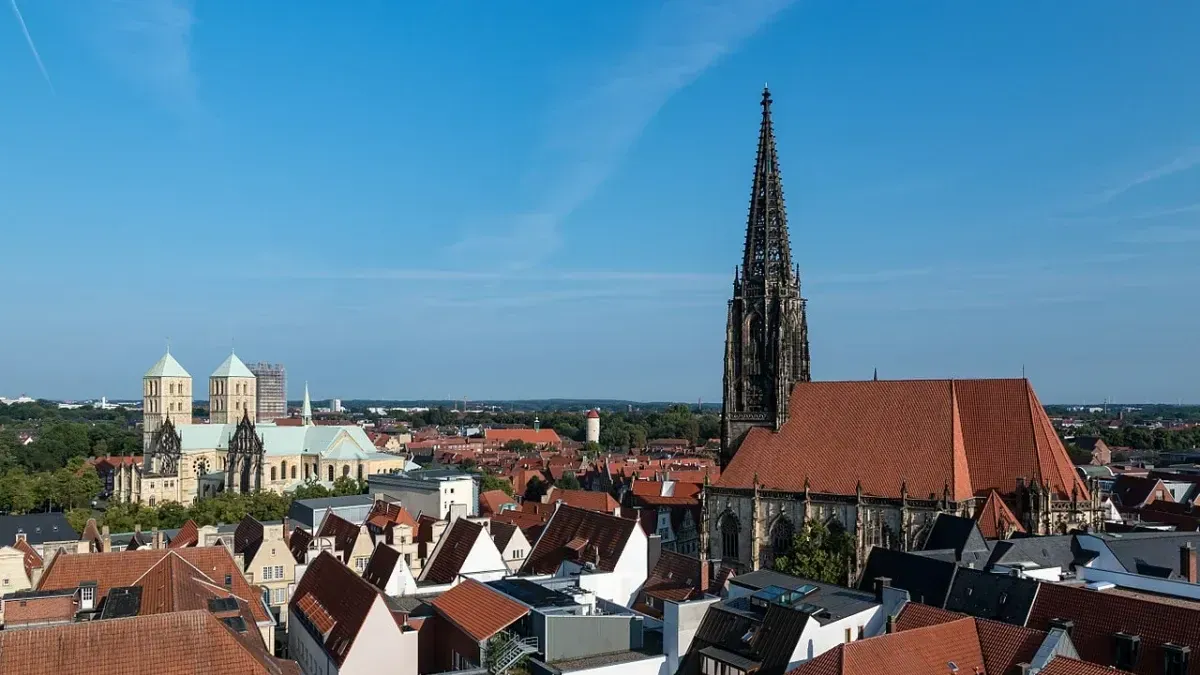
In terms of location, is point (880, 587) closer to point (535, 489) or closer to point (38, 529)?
point (38, 529)

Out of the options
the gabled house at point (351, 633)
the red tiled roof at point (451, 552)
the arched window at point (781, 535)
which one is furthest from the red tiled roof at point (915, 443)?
the gabled house at point (351, 633)

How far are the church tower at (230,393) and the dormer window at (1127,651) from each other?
135 metres

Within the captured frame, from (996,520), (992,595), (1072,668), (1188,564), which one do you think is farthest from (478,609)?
(1188,564)

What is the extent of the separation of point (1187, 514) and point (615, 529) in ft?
177

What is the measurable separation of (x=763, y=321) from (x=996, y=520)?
20.8m

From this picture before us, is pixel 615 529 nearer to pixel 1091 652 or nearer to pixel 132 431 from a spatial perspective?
pixel 1091 652

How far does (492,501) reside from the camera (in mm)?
89438

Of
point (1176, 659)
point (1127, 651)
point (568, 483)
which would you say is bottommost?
point (568, 483)

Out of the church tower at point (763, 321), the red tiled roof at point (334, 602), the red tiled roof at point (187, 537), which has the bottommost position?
the red tiled roof at point (187, 537)

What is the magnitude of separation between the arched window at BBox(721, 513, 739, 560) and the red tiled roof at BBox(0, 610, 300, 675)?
39965 millimetres

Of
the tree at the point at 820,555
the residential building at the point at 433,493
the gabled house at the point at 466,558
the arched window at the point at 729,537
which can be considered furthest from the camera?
the residential building at the point at 433,493

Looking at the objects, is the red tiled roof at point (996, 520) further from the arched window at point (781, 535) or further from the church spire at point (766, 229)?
the church spire at point (766, 229)

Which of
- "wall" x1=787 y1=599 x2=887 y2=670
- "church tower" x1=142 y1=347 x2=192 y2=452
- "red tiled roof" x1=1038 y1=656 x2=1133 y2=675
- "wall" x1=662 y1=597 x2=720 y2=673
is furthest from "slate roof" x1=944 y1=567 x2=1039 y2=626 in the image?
"church tower" x1=142 y1=347 x2=192 y2=452

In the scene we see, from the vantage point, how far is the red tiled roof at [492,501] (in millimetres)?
87819
